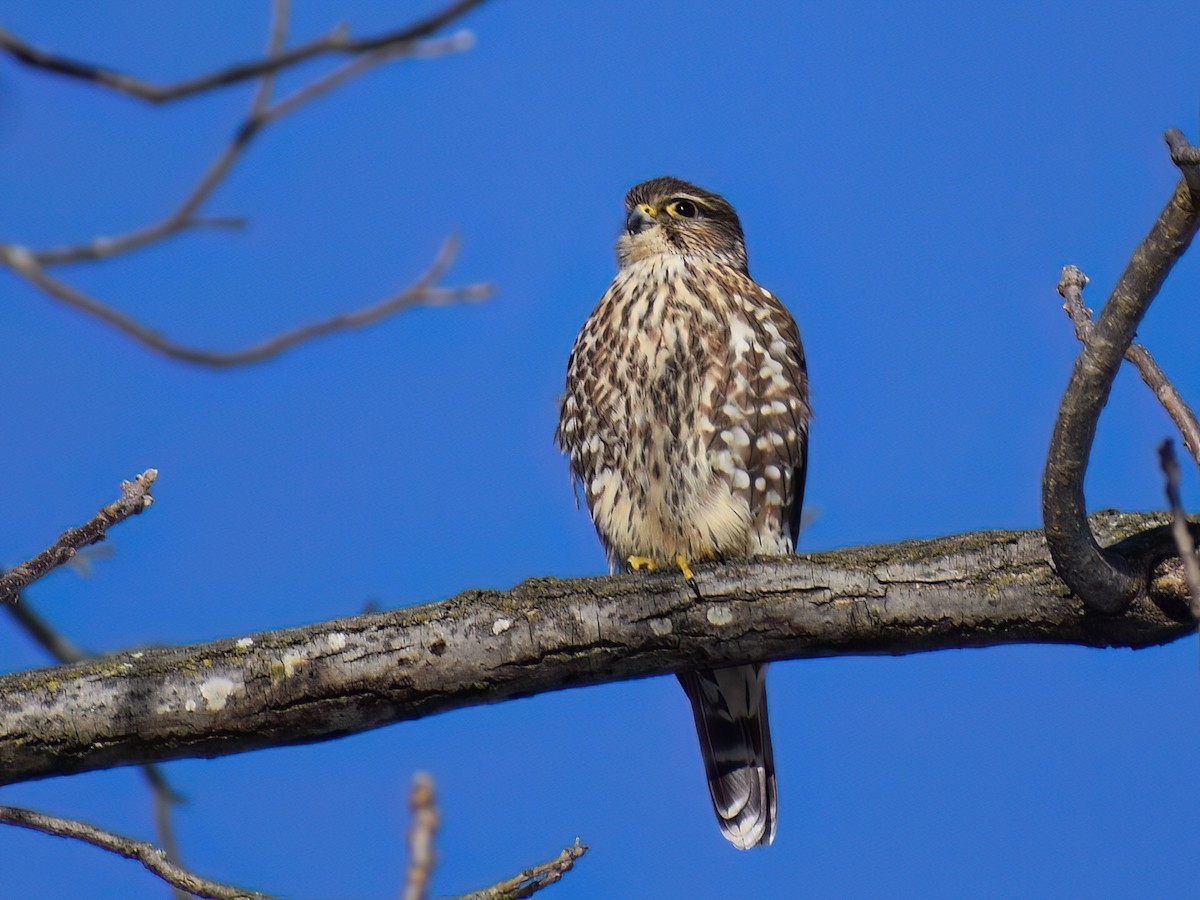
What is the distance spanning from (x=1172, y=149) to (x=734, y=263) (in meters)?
3.06

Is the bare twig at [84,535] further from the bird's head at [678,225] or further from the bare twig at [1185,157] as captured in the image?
the bird's head at [678,225]

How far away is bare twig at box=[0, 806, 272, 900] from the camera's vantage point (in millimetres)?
2770

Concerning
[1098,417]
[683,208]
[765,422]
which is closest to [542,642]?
[1098,417]

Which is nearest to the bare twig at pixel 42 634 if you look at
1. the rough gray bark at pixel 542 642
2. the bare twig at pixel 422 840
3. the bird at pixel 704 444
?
the rough gray bark at pixel 542 642

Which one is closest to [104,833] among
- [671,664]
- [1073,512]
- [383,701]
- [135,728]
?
[135,728]

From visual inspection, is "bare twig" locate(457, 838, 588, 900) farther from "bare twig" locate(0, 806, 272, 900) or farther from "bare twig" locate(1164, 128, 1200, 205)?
"bare twig" locate(1164, 128, 1200, 205)

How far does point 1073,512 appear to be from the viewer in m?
3.06

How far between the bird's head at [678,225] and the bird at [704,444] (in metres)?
0.28

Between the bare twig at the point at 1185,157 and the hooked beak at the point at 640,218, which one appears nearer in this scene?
the bare twig at the point at 1185,157

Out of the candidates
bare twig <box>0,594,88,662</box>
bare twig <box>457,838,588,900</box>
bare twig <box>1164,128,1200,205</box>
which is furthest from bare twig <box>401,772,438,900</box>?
bare twig <box>0,594,88,662</box>

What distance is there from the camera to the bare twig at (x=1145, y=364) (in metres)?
2.81

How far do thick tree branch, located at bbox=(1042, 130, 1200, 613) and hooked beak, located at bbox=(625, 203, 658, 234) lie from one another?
2.71 meters

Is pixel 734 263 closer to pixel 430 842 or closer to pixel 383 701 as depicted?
pixel 383 701

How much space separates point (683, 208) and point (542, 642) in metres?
2.70
